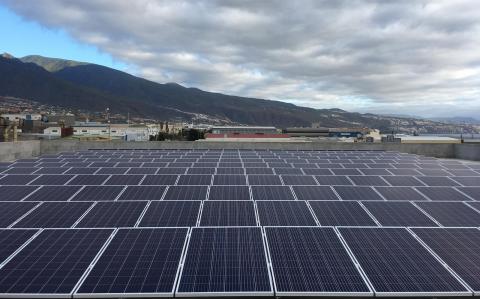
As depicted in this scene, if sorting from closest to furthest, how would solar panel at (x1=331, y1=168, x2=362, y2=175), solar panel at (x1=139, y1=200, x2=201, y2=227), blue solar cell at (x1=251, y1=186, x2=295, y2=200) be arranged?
1. solar panel at (x1=139, y1=200, x2=201, y2=227)
2. blue solar cell at (x1=251, y1=186, x2=295, y2=200)
3. solar panel at (x1=331, y1=168, x2=362, y2=175)

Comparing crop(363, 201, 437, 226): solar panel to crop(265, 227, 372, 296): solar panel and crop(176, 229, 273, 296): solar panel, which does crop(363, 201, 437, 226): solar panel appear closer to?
crop(265, 227, 372, 296): solar panel

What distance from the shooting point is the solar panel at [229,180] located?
1733 centimetres

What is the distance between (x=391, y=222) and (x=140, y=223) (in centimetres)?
742

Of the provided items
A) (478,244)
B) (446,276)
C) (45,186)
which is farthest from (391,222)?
(45,186)

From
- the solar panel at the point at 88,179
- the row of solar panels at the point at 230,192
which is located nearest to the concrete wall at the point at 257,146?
the solar panel at the point at 88,179

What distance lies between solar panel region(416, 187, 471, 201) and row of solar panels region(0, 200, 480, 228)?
3.45 ft

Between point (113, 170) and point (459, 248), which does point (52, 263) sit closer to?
point (459, 248)

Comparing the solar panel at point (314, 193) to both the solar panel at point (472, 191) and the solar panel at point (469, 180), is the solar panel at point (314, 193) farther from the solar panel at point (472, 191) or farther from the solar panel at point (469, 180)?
the solar panel at point (469, 180)

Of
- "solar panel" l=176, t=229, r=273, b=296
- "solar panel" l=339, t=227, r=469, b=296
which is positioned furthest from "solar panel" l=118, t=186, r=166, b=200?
"solar panel" l=339, t=227, r=469, b=296

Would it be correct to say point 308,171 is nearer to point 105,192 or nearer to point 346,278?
point 105,192

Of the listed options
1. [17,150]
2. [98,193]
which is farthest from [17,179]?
[17,150]

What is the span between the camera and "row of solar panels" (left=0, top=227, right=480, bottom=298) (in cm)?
754

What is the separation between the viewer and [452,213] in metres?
12.4

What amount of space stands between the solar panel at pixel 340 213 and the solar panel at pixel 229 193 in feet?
8.70
